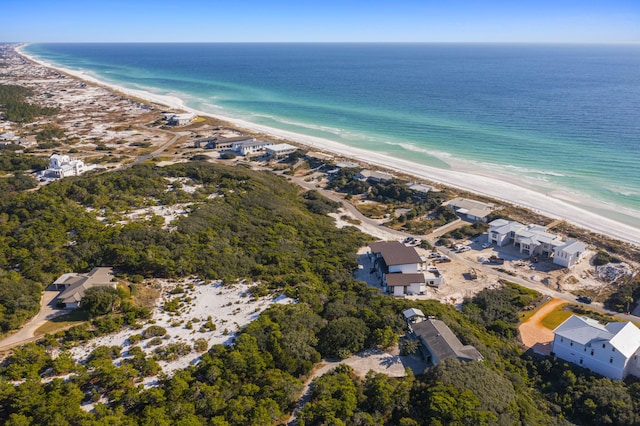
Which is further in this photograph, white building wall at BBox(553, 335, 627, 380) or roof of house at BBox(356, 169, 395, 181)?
roof of house at BBox(356, 169, 395, 181)

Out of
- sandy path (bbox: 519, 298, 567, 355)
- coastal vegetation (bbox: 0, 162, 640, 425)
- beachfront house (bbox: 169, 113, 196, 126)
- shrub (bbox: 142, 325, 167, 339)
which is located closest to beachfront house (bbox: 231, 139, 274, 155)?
beachfront house (bbox: 169, 113, 196, 126)

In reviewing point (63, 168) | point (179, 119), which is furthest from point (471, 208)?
point (179, 119)

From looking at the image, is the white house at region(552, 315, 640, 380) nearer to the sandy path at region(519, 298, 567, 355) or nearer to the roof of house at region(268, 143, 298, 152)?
the sandy path at region(519, 298, 567, 355)

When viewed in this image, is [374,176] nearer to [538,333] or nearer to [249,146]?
[249,146]

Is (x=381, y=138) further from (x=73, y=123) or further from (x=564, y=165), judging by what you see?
(x=73, y=123)

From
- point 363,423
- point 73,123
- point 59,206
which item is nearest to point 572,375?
point 363,423

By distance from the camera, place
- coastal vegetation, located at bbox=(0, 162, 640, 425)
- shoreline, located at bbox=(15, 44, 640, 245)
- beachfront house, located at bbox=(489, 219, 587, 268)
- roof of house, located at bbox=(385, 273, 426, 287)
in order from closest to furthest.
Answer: coastal vegetation, located at bbox=(0, 162, 640, 425) → roof of house, located at bbox=(385, 273, 426, 287) → beachfront house, located at bbox=(489, 219, 587, 268) → shoreline, located at bbox=(15, 44, 640, 245)
